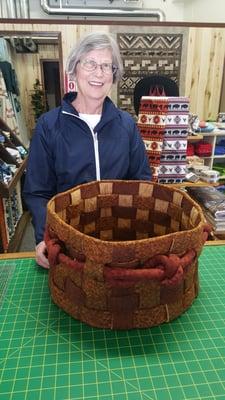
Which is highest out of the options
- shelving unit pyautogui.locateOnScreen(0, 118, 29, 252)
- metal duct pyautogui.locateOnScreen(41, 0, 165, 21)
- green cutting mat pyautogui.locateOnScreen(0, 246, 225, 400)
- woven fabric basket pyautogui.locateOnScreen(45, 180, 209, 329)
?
metal duct pyautogui.locateOnScreen(41, 0, 165, 21)

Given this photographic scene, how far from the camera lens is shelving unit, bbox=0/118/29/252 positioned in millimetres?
2271

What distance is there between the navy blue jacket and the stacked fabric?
936 mm

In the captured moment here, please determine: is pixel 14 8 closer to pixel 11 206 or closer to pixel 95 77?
pixel 11 206

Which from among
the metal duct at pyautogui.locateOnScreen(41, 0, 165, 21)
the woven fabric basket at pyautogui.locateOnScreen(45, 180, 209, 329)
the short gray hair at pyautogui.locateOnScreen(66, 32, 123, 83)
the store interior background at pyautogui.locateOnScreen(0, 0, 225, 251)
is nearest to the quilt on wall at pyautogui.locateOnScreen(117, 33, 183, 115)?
the store interior background at pyautogui.locateOnScreen(0, 0, 225, 251)

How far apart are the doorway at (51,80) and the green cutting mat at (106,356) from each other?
18.7 feet

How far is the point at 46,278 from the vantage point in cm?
86

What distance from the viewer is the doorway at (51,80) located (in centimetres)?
575

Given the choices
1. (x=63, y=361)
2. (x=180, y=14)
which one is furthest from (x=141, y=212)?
(x=180, y=14)

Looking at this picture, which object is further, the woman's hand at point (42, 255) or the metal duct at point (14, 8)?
the metal duct at point (14, 8)

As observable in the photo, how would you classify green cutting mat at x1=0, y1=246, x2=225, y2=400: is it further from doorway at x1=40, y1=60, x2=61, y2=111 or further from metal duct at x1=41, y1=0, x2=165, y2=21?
doorway at x1=40, y1=60, x2=61, y2=111

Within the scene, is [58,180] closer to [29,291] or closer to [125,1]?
[29,291]

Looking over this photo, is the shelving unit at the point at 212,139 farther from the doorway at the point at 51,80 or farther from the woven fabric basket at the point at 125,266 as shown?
the doorway at the point at 51,80

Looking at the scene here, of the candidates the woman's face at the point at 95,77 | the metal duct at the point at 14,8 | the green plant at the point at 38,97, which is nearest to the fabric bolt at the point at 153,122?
the woman's face at the point at 95,77

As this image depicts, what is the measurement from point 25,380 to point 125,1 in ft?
19.2
